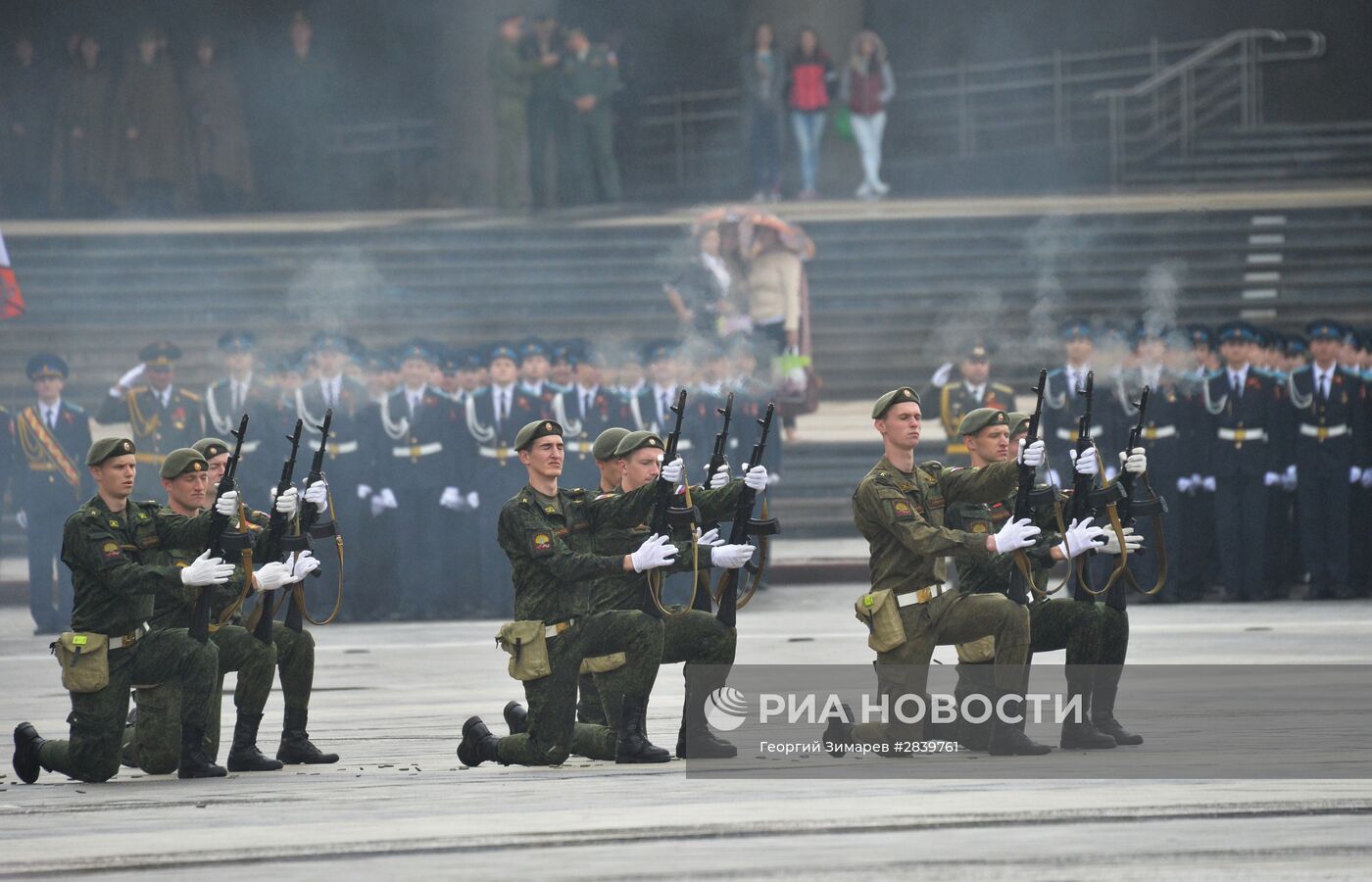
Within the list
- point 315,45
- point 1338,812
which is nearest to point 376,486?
point 1338,812

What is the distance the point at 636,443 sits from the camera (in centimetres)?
1048

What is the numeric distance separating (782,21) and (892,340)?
7.16m

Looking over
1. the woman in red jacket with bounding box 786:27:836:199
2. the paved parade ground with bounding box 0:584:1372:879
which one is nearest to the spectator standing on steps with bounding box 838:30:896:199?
the woman in red jacket with bounding box 786:27:836:199

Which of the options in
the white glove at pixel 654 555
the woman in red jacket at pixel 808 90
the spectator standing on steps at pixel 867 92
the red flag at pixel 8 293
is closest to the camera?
the white glove at pixel 654 555

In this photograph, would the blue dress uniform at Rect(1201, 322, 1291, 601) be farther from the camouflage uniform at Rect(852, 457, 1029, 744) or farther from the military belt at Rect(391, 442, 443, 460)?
the camouflage uniform at Rect(852, 457, 1029, 744)

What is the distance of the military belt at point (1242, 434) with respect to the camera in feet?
56.7

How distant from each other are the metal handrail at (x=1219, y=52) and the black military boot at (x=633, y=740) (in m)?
19.8

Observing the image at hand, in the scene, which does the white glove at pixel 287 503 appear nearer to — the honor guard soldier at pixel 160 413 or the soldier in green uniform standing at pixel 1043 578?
the soldier in green uniform standing at pixel 1043 578

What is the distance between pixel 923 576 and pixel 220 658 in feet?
10.3

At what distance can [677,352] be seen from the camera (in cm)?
1841

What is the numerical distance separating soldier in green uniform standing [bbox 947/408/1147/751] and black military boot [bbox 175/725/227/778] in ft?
10.6

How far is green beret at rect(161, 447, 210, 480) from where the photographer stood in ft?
34.3

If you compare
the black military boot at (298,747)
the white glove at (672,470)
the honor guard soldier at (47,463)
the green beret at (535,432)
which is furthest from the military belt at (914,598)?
the honor guard soldier at (47,463)

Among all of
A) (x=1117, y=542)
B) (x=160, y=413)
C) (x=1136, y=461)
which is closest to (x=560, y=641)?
(x=1117, y=542)
